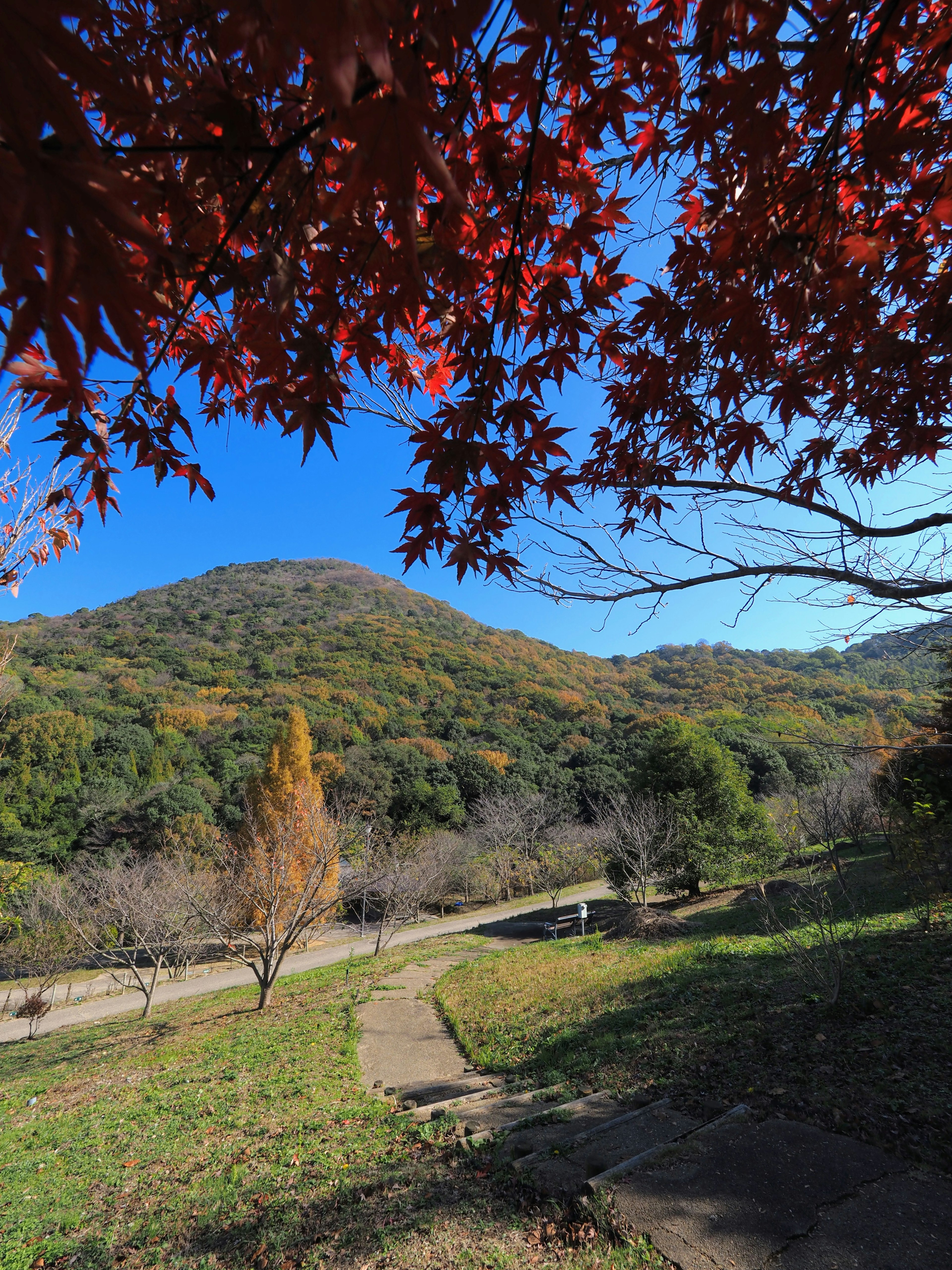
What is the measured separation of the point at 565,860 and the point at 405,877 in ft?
21.7

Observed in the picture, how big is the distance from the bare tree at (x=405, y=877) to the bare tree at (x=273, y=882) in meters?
1.26

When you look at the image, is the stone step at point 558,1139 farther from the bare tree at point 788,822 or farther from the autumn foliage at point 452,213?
the bare tree at point 788,822

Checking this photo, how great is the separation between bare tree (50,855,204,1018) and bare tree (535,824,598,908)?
1015 cm

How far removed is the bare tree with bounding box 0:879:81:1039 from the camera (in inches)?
455

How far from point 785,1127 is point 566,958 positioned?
804 cm

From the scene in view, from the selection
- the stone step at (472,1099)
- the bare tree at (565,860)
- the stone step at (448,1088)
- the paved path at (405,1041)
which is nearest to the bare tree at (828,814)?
the stone step at (472,1099)

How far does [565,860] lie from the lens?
19.5 meters

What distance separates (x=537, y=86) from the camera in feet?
4.60

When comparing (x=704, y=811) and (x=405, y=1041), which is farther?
(x=704, y=811)

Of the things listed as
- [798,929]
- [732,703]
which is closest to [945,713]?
[798,929]

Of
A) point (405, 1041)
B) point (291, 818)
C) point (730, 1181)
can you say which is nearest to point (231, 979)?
point (291, 818)

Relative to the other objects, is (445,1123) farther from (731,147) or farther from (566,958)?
(566,958)

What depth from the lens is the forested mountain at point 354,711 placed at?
22.6 meters

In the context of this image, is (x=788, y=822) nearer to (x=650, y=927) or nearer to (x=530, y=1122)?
(x=650, y=927)
